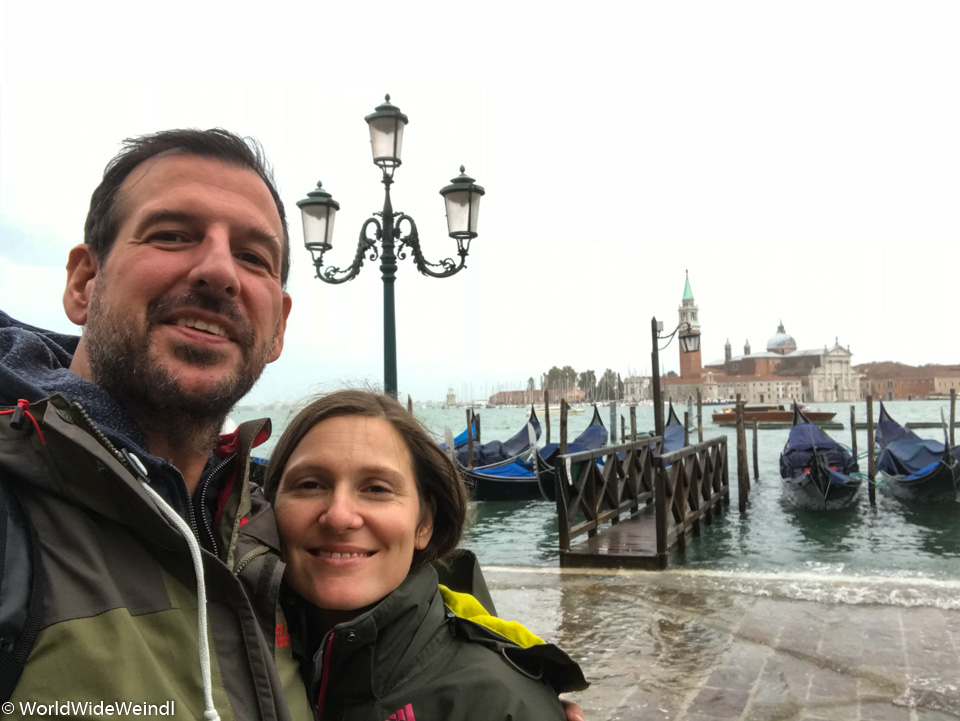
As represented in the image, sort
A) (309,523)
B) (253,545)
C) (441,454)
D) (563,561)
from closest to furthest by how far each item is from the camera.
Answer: (253,545) → (309,523) → (441,454) → (563,561)

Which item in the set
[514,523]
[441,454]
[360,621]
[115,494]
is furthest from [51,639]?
[514,523]

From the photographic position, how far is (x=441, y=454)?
1.65m

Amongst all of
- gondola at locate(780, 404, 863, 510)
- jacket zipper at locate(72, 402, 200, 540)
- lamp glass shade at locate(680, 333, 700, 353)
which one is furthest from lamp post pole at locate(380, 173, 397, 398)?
gondola at locate(780, 404, 863, 510)

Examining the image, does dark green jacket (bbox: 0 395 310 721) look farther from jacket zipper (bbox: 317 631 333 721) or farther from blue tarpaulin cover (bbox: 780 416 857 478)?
blue tarpaulin cover (bbox: 780 416 857 478)

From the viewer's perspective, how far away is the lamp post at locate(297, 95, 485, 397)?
5176mm

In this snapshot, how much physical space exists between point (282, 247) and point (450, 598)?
0.83 meters

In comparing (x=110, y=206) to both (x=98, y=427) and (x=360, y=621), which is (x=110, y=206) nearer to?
(x=98, y=427)

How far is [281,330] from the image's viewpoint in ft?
5.10

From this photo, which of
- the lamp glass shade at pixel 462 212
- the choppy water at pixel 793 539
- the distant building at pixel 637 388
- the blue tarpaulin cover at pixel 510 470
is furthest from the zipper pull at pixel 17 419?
the distant building at pixel 637 388

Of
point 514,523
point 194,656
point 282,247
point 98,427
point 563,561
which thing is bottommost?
point 514,523

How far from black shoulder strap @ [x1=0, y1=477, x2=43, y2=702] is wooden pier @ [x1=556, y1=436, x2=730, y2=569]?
6.93 m

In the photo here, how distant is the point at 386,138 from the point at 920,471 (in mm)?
15323

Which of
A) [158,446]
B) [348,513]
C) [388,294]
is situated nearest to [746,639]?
[388,294]

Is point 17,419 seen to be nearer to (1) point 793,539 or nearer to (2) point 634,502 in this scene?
(2) point 634,502
